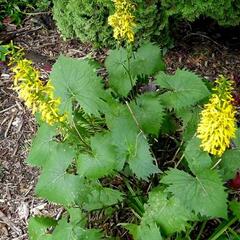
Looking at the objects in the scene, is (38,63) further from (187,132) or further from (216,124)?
(216,124)

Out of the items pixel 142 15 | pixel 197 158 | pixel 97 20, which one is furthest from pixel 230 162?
pixel 97 20

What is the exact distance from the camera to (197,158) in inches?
91.2

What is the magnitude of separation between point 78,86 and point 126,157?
17.2 inches

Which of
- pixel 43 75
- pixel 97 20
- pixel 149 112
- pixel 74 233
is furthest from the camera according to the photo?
pixel 43 75

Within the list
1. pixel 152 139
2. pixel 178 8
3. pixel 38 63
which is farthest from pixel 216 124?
pixel 38 63

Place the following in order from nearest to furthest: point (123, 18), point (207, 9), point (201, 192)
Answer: point (201, 192), point (123, 18), point (207, 9)

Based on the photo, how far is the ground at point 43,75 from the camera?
3.15 meters

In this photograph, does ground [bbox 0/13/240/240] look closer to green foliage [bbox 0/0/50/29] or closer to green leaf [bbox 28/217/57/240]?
green foliage [bbox 0/0/50/29]

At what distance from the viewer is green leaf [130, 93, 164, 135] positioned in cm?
258

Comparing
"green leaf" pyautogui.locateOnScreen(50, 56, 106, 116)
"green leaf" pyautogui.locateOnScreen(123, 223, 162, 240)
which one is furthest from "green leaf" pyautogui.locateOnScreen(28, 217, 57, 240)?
"green leaf" pyautogui.locateOnScreen(50, 56, 106, 116)

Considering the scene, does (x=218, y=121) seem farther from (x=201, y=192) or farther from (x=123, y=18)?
(x=123, y=18)

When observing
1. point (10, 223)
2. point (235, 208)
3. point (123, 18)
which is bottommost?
point (10, 223)

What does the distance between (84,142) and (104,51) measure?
1.59 m

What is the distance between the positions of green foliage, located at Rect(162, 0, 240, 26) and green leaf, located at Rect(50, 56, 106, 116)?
1.03 m
